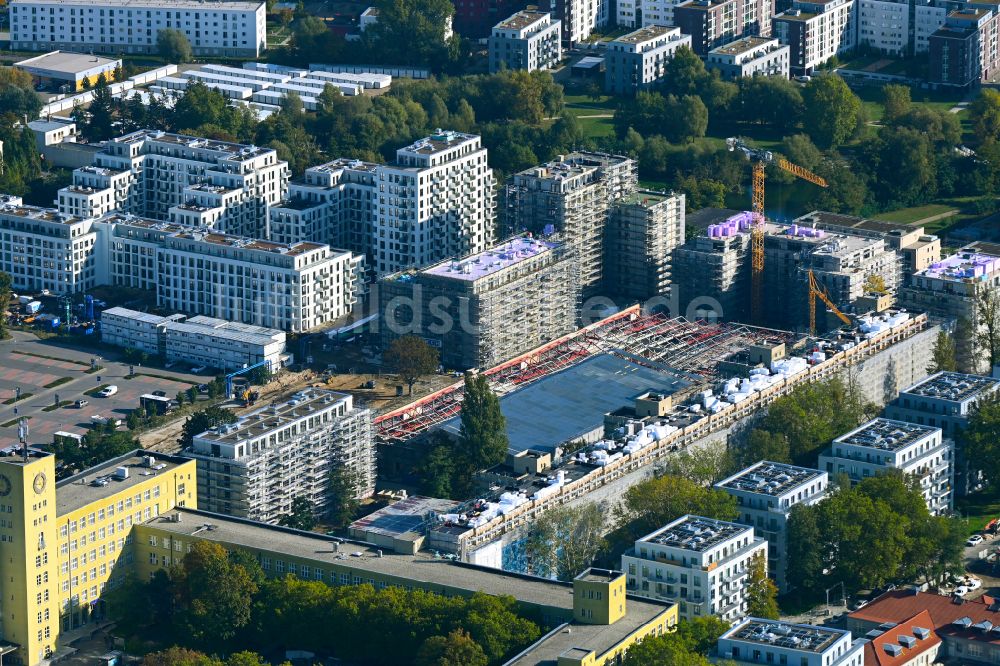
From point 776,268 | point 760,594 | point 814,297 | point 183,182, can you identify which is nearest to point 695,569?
point 760,594

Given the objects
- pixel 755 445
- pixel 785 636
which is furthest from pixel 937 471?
pixel 785 636

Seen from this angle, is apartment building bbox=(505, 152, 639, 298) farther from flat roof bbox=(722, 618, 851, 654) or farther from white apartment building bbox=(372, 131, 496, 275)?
flat roof bbox=(722, 618, 851, 654)

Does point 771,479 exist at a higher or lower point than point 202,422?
lower

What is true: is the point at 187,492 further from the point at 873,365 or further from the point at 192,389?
the point at 873,365

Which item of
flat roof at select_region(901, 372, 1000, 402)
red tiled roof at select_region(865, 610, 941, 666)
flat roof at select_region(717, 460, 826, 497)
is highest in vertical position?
flat roof at select_region(901, 372, 1000, 402)

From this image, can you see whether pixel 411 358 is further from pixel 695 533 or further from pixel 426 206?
pixel 695 533

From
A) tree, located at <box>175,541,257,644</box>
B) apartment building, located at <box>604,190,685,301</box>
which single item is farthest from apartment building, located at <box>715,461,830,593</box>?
apartment building, located at <box>604,190,685,301</box>
